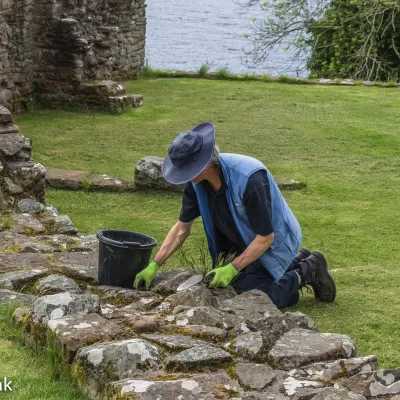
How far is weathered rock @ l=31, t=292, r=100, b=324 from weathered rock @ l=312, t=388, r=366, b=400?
5.31ft

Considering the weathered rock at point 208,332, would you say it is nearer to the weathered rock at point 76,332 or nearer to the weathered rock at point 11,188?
the weathered rock at point 76,332

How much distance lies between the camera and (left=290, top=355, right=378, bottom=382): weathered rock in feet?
14.0

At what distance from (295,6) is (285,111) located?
353 inches

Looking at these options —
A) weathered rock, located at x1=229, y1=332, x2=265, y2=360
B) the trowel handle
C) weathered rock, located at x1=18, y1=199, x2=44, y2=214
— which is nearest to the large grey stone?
weathered rock, located at x1=18, y1=199, x2=44, y2=214

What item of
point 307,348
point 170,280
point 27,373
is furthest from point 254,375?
point 170,280

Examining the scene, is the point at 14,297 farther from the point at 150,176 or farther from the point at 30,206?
the point at 150,176

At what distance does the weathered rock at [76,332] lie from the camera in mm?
4492

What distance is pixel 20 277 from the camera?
19.7 feet

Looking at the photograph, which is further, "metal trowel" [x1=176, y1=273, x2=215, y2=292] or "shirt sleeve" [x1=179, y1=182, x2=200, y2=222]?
"shirt sleeve" [x1=179, y1=182, x2=200, y2=222]

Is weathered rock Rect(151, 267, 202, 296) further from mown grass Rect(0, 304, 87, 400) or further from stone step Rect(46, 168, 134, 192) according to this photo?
stone step Rect(46, 168, 134, 192)

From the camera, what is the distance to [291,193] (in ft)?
33.8

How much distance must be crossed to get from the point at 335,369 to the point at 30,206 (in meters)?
4.84

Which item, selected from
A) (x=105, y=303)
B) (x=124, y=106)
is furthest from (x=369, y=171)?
(x=105, y=303)

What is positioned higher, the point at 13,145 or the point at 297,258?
the point at 13,145
